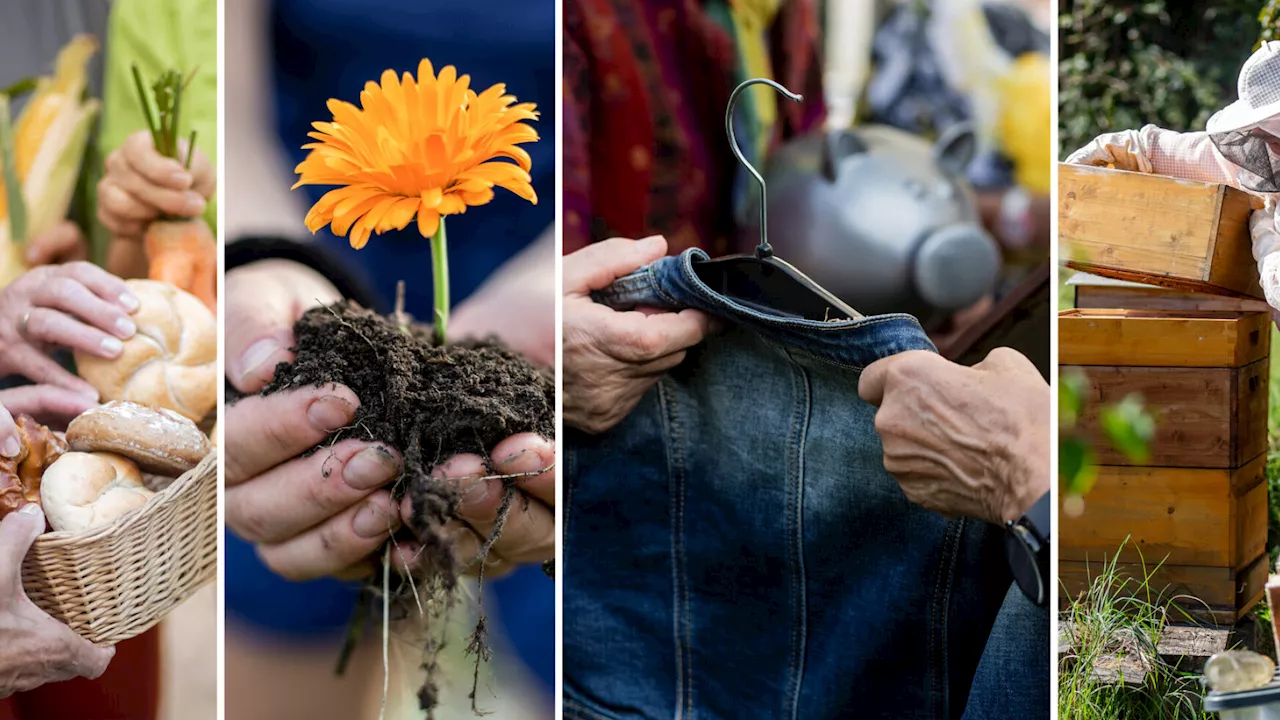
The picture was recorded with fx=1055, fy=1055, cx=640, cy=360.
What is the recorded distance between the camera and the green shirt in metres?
2.11

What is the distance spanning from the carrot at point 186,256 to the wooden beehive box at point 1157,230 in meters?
1.66

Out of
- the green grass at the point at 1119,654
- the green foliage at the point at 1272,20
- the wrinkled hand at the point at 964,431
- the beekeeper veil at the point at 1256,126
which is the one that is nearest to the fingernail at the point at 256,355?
the wrinkled hand at the point at 964,431

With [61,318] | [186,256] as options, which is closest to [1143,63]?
[186,256]

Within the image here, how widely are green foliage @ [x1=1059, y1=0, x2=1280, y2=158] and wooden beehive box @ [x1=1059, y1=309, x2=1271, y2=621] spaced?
103cm

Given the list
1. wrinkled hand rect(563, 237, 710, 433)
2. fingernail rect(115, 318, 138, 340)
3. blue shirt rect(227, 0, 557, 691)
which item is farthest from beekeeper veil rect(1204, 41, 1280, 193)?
fingernail rect(115, 318, 138, 340)

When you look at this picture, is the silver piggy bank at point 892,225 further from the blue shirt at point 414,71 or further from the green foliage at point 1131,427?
the blue shirt at point 414,71

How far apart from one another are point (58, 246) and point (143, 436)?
459mm

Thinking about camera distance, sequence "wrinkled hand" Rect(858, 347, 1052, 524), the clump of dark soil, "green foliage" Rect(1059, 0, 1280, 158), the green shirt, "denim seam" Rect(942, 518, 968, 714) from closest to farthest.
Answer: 1. "wrinkled hand" Rect(858, 347, 1052, 524)
2. "denim seam" Rect(942, 518, 968, 714)
3. the clump of dark soil
4. the green shirt
5. "green foliage" Rect(1059, 0, 1280, 158)

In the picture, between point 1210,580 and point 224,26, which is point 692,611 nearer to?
point 1210,580

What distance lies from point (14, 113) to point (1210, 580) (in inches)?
99.0

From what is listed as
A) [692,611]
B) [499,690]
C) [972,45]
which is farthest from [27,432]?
[972,45]

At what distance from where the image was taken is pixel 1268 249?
1814 mm

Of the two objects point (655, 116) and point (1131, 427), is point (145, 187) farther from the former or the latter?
point (1131, 427)

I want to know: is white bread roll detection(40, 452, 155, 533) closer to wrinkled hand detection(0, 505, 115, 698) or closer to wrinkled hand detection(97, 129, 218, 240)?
wrinkled hand detection(0, 505, 115, 698)
